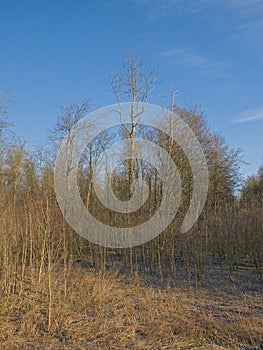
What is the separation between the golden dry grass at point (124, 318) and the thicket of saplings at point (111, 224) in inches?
16.7

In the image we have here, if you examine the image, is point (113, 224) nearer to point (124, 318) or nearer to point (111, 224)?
point (111, 224)

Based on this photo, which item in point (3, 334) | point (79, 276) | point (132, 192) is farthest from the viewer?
point (132, 192)

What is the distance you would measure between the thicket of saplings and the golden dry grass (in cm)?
42

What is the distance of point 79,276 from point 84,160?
27.2ft

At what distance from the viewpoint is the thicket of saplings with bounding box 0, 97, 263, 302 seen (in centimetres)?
646

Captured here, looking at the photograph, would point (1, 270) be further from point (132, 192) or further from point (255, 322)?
point (132, 192)

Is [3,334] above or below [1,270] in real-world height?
below

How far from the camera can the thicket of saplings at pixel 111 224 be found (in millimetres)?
6461

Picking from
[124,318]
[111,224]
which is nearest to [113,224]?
[111,224]

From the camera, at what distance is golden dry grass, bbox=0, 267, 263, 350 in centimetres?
454

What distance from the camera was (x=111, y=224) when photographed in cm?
1054

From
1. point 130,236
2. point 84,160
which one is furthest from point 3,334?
point 84,160

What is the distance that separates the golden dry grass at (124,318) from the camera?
14.9 feet

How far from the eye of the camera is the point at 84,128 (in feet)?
60.6
